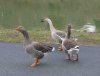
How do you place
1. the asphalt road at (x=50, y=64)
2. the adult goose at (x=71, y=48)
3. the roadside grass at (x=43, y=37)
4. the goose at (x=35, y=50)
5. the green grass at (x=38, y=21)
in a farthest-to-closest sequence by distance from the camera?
the green grass at (x=38, y=21) < the roadside grass at (x=43, y=37) < the adult goose at (x=71, y=48) < the goose at (x=35, y=50) < the asphalt road at (x=50, y=64)

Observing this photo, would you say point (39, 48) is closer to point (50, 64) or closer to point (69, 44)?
point (50, 64)

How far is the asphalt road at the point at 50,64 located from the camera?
8660 mm

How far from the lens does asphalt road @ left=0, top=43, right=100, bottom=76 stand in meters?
8.66

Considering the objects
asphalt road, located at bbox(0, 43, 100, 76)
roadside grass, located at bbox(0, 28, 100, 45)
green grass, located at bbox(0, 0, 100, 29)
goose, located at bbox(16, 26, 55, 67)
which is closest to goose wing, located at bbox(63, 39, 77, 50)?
asphalt road, located at bbox(0, 43, 100, 76)

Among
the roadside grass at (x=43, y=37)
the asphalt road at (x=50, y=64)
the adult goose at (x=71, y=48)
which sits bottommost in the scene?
the asphalt road at (x=50, y=64)

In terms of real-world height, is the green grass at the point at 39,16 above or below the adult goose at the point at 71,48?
above

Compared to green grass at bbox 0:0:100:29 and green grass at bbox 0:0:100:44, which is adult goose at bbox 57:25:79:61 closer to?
green grass at bbox 0:0:100:44

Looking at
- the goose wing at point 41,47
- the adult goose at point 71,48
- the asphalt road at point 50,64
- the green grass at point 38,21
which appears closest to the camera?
the asphalt road at point 50,64

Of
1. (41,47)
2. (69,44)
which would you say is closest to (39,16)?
(69,44)

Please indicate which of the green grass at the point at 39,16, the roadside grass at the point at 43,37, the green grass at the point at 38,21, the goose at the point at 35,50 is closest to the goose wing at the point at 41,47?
the goose at the point at 35,50

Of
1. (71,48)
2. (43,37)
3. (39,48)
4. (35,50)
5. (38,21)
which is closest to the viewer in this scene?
(35,50)

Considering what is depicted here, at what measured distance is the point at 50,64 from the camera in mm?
9484

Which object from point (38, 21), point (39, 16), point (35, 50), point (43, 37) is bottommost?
point (35, 50)

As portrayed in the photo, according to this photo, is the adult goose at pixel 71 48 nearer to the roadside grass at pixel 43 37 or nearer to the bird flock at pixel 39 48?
the bird flock at pixel 39 48
